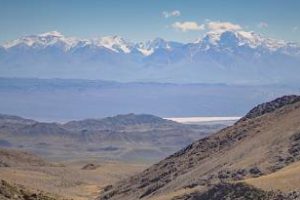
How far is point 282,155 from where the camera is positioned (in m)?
85.5

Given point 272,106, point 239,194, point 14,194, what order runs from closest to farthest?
point 14,194 → point 239,194 → point 272,106

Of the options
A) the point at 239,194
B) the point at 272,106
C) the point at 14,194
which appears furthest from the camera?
the point at 272,106

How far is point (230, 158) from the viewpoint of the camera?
96938mm

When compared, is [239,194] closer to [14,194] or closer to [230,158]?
[14,194]

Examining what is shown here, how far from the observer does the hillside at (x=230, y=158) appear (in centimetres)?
8462

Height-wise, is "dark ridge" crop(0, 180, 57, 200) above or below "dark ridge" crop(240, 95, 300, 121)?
below

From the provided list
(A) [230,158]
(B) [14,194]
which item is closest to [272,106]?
(A) [230,158]

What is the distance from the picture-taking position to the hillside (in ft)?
278

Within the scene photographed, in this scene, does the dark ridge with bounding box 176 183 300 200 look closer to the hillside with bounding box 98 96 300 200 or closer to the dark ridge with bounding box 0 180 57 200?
the hillside with bounding box 98 96 300 200

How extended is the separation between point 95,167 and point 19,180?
4554 centimetres

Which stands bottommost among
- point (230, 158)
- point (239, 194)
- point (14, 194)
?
point (239, 194)

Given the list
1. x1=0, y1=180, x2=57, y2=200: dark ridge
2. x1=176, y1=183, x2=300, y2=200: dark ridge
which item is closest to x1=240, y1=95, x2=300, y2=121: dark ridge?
x1=176, y1=183, x2=300, y2=200: dark ridge

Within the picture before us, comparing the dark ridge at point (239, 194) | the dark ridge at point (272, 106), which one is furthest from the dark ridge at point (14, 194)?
the dark ridge at point (272, 106)

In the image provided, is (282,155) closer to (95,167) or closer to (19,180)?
(19,180)
